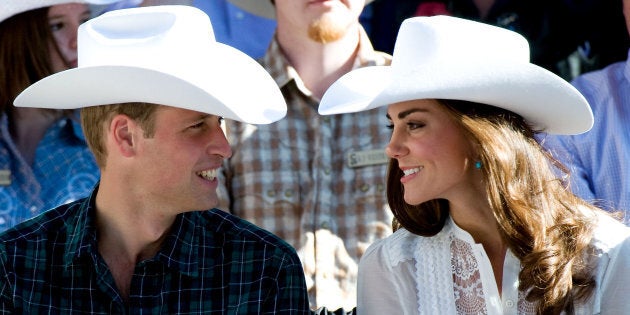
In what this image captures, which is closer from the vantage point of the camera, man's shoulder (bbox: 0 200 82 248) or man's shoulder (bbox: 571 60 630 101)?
man's shoulder (bbox: 0 200 82 248)

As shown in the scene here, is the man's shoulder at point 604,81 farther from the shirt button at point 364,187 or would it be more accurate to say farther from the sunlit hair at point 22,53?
the sunlit hair at point 22,53

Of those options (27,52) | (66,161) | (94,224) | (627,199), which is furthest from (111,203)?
(627,199)

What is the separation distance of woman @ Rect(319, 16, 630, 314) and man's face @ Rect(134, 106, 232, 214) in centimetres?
44

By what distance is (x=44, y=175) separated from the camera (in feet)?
15.5

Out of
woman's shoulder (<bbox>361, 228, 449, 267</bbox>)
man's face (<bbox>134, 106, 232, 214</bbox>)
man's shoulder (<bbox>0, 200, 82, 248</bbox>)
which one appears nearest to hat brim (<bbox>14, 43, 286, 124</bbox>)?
man's face (<bbox>134, 106, 232, 214</bbox>)

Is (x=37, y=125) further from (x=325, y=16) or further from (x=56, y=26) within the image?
(x=325, y=16)

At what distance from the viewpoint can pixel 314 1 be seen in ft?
15.9

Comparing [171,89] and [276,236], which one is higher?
[171,89]

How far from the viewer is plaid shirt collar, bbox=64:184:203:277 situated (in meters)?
3.80

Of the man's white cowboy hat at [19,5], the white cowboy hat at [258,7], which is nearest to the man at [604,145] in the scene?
the white cowboy hat at [258,7]

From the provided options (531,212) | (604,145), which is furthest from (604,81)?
(531,212)

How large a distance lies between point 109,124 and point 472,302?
131 cm

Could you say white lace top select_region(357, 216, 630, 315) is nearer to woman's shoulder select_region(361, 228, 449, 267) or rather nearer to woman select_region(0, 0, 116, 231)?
woman's shoulder select_region(361, 228, 449, 267)

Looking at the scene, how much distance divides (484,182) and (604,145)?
1.14 m
